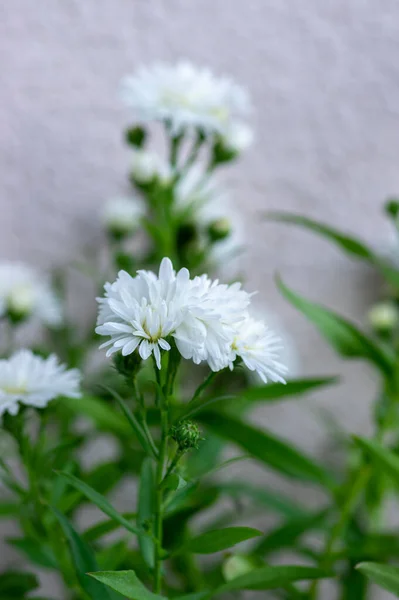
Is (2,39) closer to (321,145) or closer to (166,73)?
(166,73)

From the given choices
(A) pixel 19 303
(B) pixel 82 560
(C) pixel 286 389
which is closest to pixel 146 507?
(B) pixel 82 560

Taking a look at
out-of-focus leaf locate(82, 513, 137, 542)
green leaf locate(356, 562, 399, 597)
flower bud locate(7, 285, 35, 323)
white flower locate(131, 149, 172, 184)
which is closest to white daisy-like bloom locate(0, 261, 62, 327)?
flower bud locate(7, 285, 35, 323)

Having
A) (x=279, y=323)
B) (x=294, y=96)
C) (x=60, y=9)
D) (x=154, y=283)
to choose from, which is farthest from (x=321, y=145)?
(x=154, y=283)

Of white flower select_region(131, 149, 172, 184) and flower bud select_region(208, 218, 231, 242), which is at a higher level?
white flower select_region(131, 149, 172, 184)

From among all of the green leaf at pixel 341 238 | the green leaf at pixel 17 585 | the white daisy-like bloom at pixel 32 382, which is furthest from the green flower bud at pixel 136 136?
the green leaf at pixel 17 585

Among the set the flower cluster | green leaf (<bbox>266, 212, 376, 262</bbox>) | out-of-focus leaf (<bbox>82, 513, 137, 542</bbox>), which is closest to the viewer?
the flower cluster

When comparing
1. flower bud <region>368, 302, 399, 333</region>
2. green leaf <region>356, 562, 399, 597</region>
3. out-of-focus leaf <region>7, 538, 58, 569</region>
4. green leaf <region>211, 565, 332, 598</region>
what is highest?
flower bud <region>368, 302, 399, 333</region>

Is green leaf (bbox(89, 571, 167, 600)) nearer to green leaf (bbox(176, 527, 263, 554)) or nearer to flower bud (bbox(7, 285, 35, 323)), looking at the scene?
green leaf (bbox(176, 527, 263, 554))

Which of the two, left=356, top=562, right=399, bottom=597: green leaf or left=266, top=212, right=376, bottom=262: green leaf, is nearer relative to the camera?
left=356, top=562, right=399, bottom=597: green leaf
